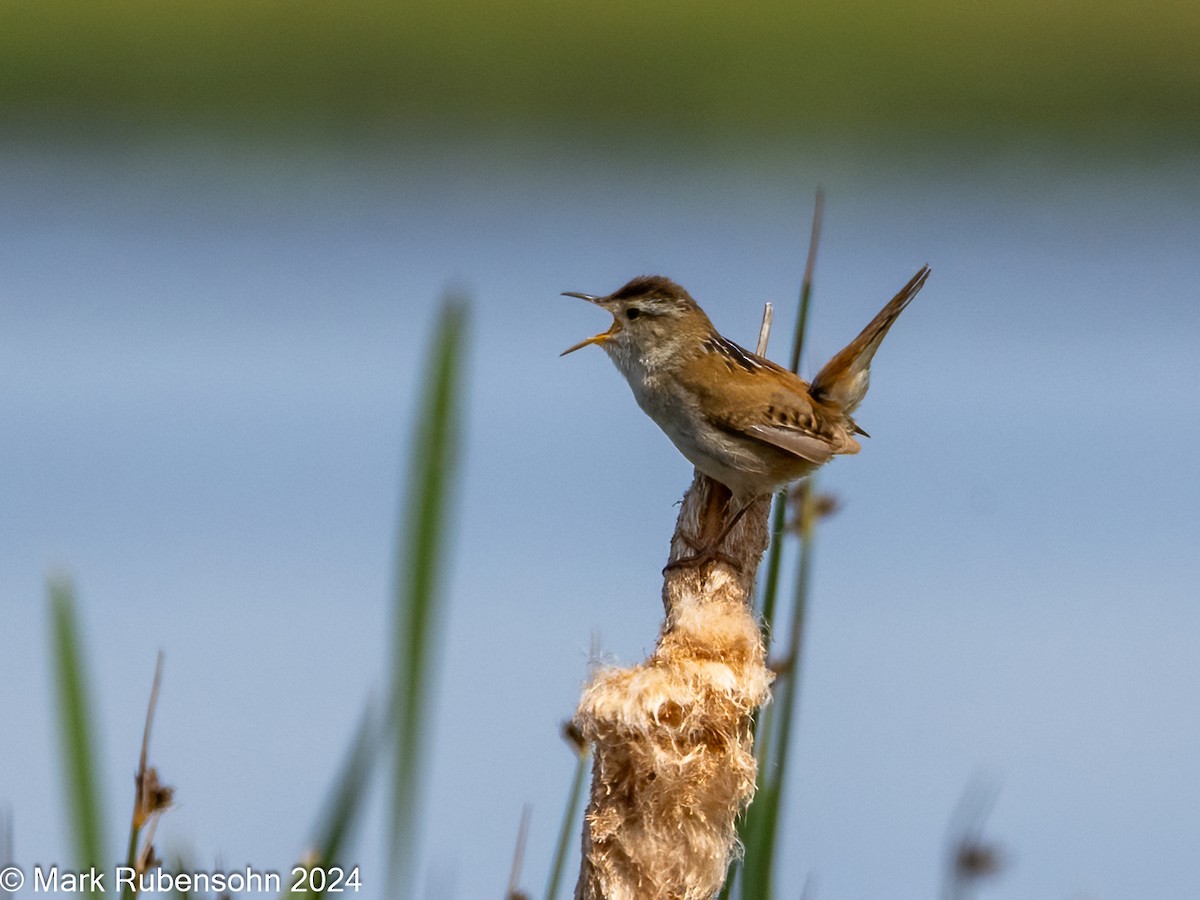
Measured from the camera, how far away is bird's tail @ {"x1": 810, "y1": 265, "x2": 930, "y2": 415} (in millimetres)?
3264

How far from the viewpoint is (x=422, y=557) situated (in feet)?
3.43

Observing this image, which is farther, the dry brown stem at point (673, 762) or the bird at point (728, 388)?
the bird at point (728, 388)

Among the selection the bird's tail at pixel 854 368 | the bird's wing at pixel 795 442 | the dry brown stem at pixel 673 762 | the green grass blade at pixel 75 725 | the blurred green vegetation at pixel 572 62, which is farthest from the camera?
the blurred green vegetation at pixel 572 62

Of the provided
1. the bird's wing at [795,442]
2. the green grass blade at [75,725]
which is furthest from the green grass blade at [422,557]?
the bird's wing at [795,442]

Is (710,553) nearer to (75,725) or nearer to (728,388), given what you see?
(75,725)

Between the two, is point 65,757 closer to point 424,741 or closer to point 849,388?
point 424,741

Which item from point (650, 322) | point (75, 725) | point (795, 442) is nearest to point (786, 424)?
point (795, 442)

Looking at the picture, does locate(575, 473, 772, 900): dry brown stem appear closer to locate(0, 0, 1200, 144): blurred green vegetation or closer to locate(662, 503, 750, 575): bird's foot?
locate(662, 503, 750, 575): bird's foot

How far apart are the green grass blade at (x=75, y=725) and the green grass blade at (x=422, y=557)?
0.29 meters

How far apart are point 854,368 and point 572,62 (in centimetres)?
1293

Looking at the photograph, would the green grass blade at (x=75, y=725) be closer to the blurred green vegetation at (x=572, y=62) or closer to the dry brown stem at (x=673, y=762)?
the dry brown stem at (x=673, y=762)

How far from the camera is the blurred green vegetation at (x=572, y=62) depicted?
15.0 meters

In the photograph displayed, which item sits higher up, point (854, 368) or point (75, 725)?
point (854, 368)

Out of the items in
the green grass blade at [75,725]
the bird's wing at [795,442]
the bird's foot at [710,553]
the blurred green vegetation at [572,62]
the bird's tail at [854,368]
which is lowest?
the green grass blade at [75,725]
